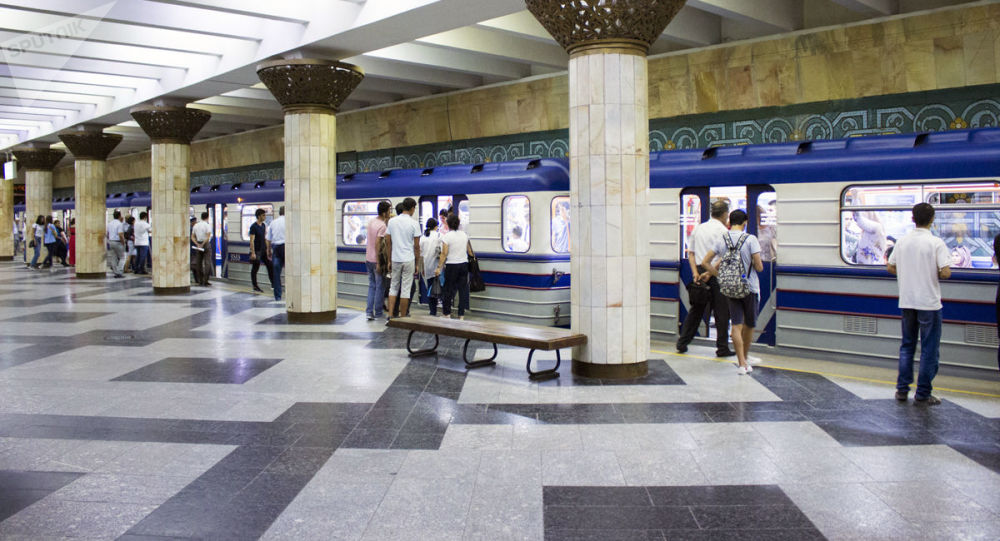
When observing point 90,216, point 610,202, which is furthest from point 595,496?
point 90,216

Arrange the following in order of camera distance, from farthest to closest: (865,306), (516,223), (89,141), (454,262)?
(89,141) < (516,223) < (454,262) < (865,306)

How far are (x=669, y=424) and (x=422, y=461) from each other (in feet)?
6.89

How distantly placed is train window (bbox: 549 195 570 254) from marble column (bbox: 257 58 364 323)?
363 cm

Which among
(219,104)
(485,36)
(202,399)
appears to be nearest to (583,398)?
(202,399)

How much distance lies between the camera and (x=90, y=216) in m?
21.1

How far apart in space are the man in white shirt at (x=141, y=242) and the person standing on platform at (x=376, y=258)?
11.8 m

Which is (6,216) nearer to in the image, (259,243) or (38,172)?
(38,172)

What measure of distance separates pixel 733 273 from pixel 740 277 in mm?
80

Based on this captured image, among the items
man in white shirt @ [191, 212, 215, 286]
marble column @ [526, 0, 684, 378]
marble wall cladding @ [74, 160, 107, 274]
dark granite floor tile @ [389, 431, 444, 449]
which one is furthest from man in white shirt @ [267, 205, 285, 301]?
dark granite floor tile @ [389, 431, 444, 449]

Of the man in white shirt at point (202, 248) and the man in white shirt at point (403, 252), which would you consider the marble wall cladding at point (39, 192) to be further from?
the man in white shirt at point (403, 252)

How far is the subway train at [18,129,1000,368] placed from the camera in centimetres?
789

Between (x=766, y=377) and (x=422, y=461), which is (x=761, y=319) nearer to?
(x=766, y=377)

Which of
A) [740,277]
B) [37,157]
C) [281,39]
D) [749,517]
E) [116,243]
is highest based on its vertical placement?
[281,39]

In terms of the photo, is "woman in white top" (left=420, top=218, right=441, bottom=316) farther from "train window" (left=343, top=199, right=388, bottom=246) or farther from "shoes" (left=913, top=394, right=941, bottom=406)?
"shoes" (left=913, top=394, right=941, bottom=406)
